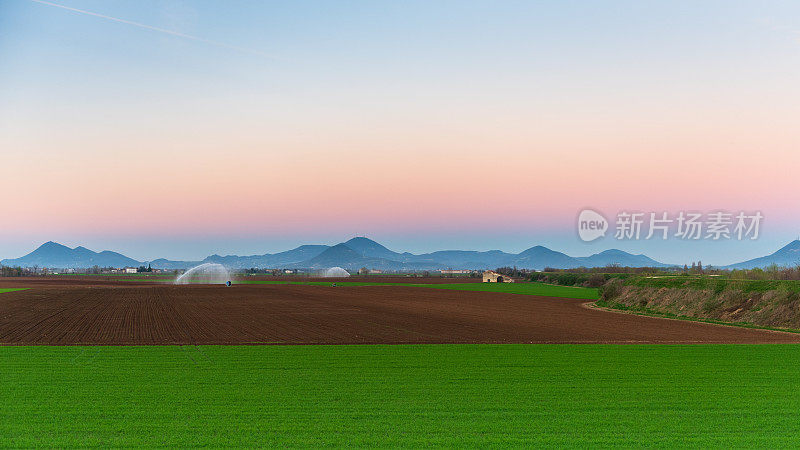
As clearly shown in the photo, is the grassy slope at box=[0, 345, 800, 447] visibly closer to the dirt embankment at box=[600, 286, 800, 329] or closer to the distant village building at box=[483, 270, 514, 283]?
the dirt embankment at box=[600, 286, 800, 329]

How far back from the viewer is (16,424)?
12023 mm

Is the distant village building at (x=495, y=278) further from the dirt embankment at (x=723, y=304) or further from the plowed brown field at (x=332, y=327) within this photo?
the plowed brown field at (x=332, y=327)

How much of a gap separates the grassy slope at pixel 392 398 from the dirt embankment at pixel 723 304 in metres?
16.5

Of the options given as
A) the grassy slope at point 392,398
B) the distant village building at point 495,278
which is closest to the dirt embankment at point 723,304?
the grassy slope at point 392,398

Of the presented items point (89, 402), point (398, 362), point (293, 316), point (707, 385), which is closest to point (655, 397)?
point (707, 385)

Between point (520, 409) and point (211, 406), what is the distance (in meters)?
6.70

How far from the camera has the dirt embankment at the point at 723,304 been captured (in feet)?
122

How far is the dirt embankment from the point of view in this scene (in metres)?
37.2

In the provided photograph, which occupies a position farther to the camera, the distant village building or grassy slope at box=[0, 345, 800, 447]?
the distant village building

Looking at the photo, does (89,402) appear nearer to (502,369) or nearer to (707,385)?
(502,369)

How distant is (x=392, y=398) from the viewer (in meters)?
14.7

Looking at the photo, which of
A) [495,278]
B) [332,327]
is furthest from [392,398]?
[495,278]

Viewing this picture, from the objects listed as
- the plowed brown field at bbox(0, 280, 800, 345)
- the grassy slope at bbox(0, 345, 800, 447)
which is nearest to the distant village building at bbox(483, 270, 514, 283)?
the plowed brown field at bbox(0, 280, 800, 345)

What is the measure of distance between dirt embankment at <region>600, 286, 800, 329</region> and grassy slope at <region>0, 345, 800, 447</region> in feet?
54.0
